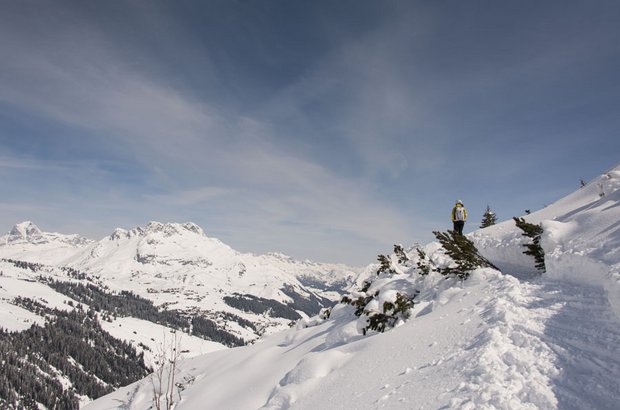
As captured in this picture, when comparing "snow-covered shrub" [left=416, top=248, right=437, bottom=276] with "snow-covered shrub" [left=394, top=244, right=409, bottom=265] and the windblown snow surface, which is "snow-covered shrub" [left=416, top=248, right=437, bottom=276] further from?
"snow-covered shrub" [left=394, top=244, right=409, bottom=265]

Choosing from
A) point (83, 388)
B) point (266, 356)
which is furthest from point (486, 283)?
point (83, 388)

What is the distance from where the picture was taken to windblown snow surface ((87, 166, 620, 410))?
19.1 feet

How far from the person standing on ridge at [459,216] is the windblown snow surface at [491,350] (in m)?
5.22

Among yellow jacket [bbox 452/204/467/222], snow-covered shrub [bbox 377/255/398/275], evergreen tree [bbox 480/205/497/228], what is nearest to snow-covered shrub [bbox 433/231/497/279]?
snow-covered shrub [bbox 377/255/398/275]

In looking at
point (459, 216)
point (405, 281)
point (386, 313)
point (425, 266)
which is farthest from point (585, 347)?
point (459, 216)

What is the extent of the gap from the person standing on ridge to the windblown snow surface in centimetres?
522

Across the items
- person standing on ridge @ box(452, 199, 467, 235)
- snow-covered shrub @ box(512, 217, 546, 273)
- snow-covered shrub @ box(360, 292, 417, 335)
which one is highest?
person standing on ridge @ box(452, 199, 467, 235)

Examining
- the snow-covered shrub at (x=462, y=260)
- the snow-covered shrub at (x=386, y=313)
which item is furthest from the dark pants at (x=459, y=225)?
the snow-covered shrub at (x=386, y=313)

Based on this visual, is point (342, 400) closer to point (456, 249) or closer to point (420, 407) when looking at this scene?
point (420, 407)

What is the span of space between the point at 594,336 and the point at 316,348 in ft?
30.1

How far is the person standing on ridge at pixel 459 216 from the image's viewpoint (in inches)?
820

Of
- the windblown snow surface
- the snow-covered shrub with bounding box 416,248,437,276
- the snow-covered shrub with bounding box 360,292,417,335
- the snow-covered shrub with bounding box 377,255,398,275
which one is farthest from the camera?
the snow-covered shrub with bounding box 377,255,398,275

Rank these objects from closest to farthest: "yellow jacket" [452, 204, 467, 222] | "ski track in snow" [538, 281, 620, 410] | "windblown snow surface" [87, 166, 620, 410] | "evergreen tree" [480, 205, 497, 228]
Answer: "ski track in snow" [538, 281, 620, 410] < "windblown snow surface" [87, 166, 620, 410] < "yellow jacket" [452, 204, 467, 222] < "evergreen tree" [480, 205, 497, 228]

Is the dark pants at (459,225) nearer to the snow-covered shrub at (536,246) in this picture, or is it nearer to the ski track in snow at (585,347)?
the snow-covered shrub at (536,246)
